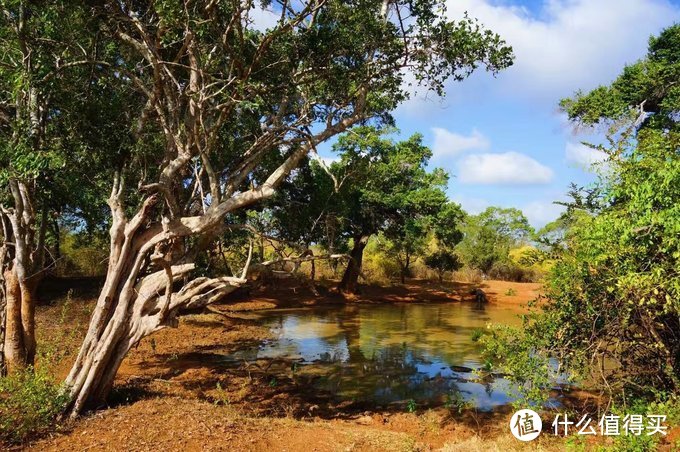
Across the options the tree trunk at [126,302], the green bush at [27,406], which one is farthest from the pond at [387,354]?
the green bush at [27,406]

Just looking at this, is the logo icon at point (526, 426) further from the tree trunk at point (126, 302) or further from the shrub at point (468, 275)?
the shrub at point (468, 275)

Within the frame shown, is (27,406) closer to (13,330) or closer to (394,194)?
(13,330)

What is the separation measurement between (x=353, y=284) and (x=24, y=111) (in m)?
23.1

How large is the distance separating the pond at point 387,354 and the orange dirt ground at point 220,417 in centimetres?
91

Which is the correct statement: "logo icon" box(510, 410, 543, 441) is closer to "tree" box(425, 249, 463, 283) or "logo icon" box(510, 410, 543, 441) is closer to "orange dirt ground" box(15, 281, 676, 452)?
"orange dirt ground" box(15, 281, 676, 452)

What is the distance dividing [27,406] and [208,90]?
201 inches

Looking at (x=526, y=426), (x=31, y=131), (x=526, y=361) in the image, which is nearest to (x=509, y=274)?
(x=526, y=426)

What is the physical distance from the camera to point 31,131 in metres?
7.04

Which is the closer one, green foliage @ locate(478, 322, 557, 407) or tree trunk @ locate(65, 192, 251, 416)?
green foliage @ locate(478, 322, 557, 407)

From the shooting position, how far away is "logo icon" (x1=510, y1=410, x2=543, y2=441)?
7.07 metres

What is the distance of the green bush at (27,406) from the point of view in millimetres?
5566

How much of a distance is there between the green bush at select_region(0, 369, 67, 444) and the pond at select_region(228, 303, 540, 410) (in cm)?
561

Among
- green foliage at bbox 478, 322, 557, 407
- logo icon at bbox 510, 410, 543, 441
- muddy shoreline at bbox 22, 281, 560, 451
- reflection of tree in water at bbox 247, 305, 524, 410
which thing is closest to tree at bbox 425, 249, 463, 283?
reflection of tree in water at bbox 247, 305, 524, 410

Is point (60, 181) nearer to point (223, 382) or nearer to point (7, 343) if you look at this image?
point (7, 343)
